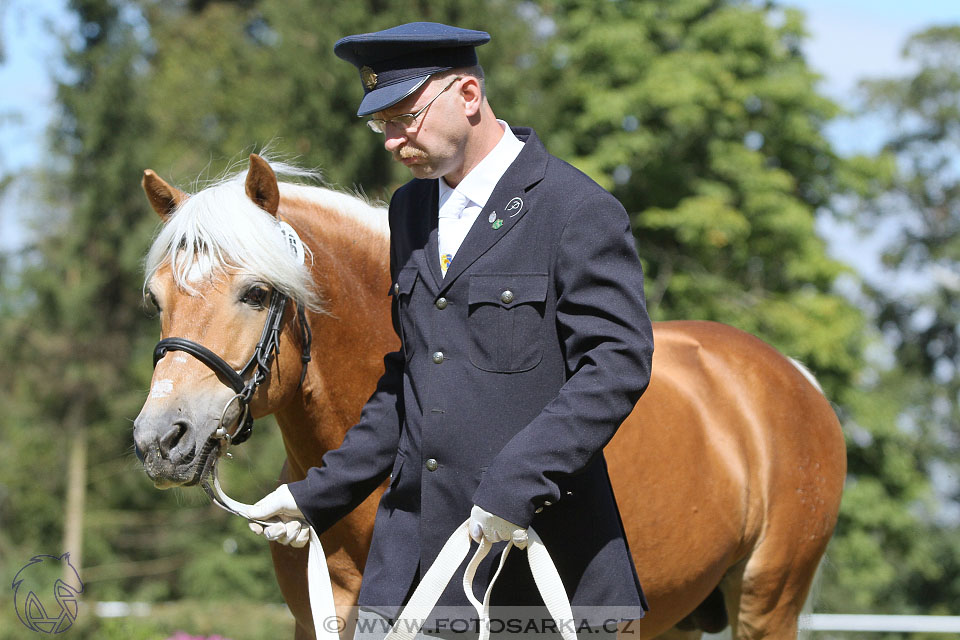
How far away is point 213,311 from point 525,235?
3.03 ft

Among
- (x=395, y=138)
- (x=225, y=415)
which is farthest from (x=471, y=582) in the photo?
(x=395, y=138)

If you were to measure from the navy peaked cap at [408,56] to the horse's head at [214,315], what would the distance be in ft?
1.83

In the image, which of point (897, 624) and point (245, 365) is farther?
point (897, 624)

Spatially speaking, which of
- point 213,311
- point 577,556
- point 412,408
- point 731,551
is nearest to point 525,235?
point 412,408

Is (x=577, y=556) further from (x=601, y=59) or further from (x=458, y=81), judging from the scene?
(x=601, y=59)

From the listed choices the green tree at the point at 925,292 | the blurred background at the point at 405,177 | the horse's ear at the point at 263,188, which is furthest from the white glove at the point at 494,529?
the green tree at the point at 925,292

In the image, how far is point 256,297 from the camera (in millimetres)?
2713

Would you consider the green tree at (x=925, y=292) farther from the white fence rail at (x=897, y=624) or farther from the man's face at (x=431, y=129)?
the man's face at (x=431, y=129)

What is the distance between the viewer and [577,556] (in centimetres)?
227

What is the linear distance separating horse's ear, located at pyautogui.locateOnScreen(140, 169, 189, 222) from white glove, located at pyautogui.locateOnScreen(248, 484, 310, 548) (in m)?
0.98

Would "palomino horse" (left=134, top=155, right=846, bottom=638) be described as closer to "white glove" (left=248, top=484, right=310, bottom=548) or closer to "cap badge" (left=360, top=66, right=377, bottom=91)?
"white glove" (left=248, top=484, right=310, bottom=548)

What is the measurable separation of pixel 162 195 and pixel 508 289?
134 centimetres

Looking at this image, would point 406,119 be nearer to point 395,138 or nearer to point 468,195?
point 395,138

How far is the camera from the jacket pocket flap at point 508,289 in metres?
2.21
